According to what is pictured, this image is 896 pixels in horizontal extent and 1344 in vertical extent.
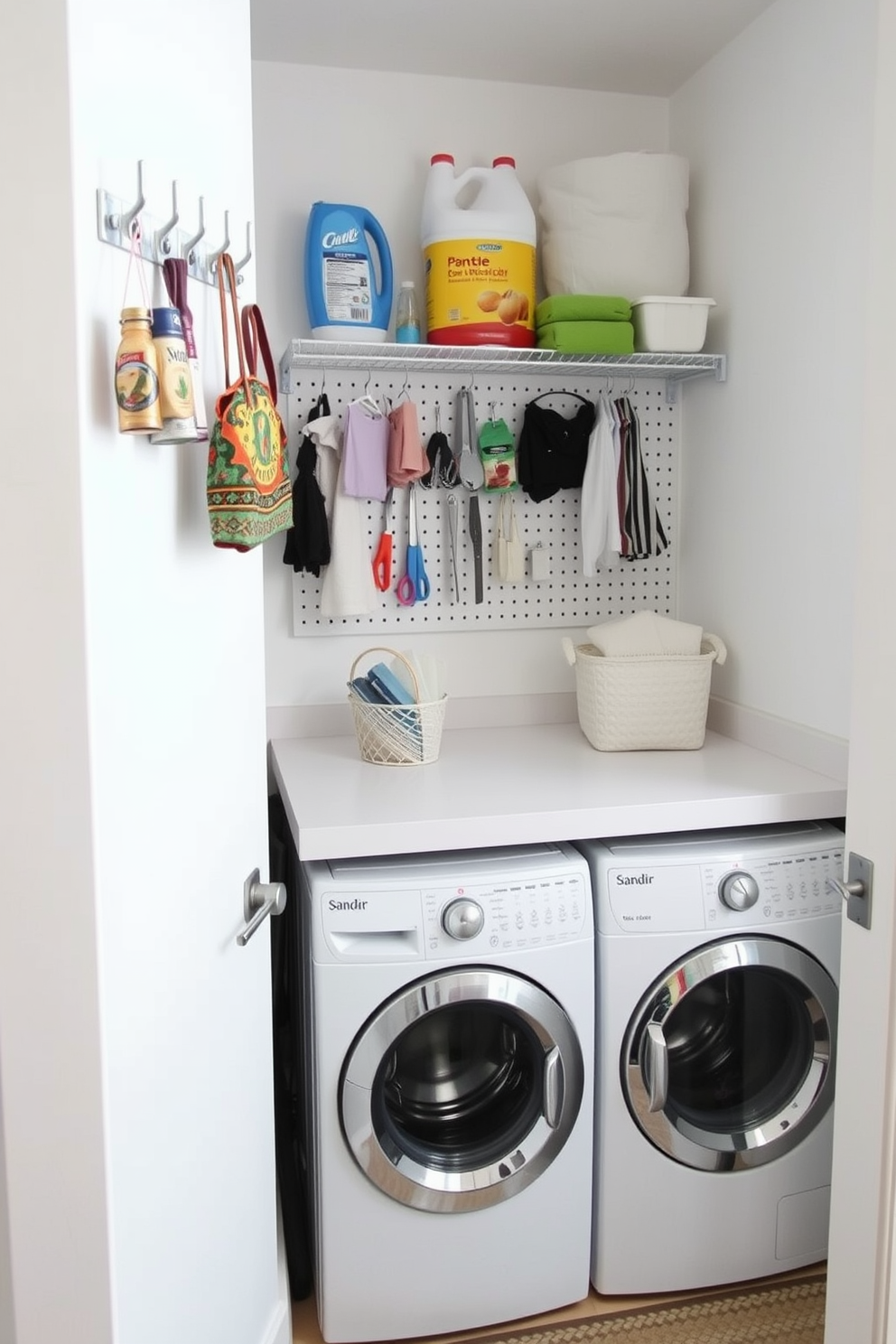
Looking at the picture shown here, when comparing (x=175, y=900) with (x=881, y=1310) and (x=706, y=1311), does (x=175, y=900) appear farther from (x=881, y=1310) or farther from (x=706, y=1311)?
(x=706, y=1311)

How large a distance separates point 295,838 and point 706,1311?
1.20 meters

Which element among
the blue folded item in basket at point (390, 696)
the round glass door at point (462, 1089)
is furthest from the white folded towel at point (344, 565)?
the round glass door at point (462, 1089)

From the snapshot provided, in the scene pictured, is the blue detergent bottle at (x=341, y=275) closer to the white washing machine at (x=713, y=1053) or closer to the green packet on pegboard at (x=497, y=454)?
the green packet on pegboard at (x=497, y=454)

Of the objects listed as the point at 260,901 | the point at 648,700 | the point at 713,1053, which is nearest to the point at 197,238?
the point at 260,901

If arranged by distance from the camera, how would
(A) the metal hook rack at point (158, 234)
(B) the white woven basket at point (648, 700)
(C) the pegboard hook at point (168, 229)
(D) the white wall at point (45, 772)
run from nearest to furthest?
(D) the white wall at point (45, 772), (A) the metal hook rack at point (158, 234), (C) the pegboard hook at point (168, 229), (B) the white woven basket at point (648, 700)

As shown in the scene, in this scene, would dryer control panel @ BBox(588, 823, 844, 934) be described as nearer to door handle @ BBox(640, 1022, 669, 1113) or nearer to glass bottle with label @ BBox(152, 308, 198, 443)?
door handle @ BBox(640, 1022, 669, 1113)

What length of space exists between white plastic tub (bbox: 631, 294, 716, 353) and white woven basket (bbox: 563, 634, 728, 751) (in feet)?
2.31

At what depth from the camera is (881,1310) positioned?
1.46 meters

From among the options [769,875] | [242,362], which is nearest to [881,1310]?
[769,875]

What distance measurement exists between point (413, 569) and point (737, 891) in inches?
42.4

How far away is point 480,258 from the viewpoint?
7.81ft

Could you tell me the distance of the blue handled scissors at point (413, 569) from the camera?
8.36 feet

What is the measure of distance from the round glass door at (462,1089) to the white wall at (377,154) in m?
0.94

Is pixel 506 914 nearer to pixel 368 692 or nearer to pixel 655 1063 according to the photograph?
pixel 655 1063
